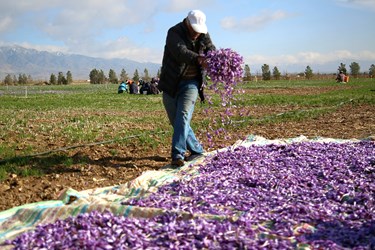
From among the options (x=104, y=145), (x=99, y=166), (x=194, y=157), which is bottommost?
(x=99, y=166)

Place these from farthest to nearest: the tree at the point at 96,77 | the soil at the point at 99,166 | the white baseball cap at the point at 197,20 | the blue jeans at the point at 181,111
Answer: the tree at the point at 96,77 → the blue jeans at the point at 181,111 → the white baseball cap at the point at 197,20 → the soil at the point at 99,166

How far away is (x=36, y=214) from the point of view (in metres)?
4.27

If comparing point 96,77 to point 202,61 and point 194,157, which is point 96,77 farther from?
point 202,61

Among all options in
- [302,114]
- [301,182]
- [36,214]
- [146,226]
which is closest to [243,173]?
[301,182]

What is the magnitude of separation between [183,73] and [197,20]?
0.93m

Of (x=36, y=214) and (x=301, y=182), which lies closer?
(x=36, y=214)

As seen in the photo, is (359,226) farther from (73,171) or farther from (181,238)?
(73,171)

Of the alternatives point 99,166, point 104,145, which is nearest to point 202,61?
point 99,166

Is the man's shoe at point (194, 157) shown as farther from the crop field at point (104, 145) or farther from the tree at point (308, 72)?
the tree at point (308, 72)

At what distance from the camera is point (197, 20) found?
258 inches

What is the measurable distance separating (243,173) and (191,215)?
1.93 metres

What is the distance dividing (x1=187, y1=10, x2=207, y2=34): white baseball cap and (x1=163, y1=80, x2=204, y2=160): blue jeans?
924mm

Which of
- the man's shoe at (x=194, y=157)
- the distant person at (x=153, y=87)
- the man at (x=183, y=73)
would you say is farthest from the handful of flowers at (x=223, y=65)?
the distant person at (x=153, y=87)

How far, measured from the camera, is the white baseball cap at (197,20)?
653 centimetres
